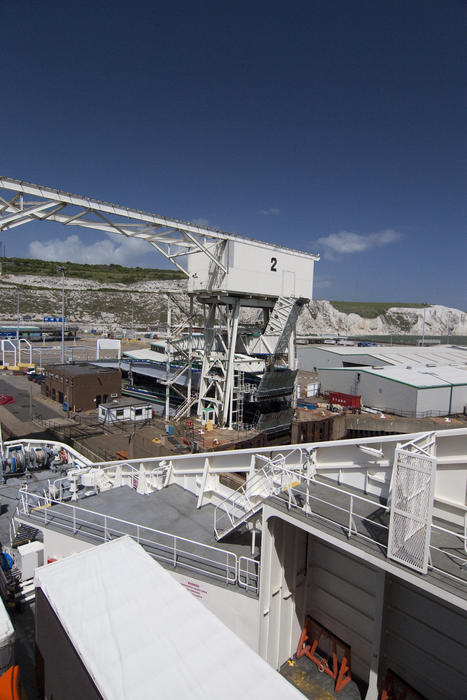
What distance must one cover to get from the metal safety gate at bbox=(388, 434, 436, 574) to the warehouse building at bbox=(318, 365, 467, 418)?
2455 centimetres

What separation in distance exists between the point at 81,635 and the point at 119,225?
15847mm

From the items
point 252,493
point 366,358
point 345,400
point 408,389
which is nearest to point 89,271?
point 366,358

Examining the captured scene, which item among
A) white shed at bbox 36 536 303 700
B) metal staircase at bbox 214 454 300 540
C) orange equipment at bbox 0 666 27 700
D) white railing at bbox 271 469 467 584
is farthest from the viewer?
metal staircase at bbox 214 454 300 540

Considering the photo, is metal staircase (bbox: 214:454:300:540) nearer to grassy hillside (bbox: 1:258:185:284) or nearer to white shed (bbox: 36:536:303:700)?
white shed (bbox: 36:536:303:700)

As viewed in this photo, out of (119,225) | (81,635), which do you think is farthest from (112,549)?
(119,225)

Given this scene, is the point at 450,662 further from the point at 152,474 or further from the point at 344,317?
the point at 344,317

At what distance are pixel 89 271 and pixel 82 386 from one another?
13755 cm

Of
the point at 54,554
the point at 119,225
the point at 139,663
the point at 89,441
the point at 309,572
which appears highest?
the point at 119,225

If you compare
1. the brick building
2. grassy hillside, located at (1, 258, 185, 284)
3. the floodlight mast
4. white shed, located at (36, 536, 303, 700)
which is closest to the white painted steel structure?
white shed, located at (36, 536, 303, 700)

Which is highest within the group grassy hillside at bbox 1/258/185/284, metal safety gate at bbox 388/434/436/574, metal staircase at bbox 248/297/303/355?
grassy hillside at bbox 1/258/185/284

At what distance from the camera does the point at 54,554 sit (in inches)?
357

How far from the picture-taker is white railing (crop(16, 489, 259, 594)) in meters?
7.14

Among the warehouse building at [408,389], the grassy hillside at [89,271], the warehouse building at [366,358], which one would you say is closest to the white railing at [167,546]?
the warehouse building at [408,389]

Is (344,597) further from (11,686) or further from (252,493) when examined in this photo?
(11,686)
